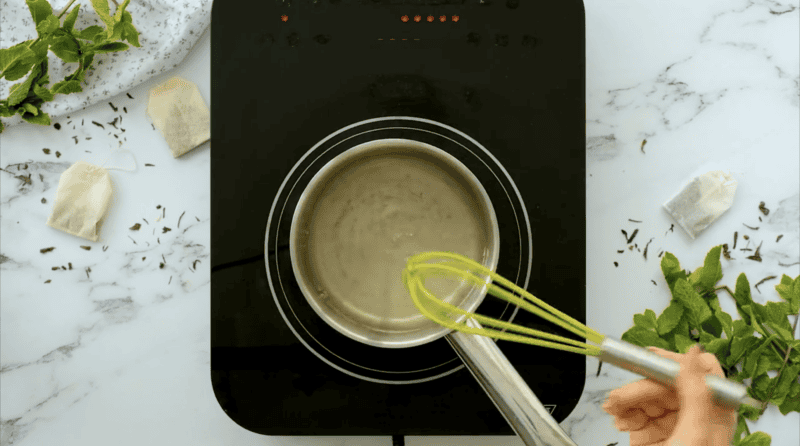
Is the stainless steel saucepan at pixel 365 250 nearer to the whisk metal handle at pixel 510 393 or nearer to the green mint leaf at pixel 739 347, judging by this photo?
the whisk metal handle at pixel 510 393

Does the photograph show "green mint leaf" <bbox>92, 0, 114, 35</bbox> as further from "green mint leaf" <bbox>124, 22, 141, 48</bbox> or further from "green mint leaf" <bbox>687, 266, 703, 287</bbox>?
"green mint leaf" <bbox>687, 266, 703, 287</bbox>

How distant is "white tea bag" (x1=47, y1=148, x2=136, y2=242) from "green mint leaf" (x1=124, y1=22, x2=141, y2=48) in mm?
135

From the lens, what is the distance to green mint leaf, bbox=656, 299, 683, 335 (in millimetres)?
472

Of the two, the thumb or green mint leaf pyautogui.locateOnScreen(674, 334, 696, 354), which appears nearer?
the thumb

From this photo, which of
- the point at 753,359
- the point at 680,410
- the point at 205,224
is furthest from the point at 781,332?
the point at 205,224

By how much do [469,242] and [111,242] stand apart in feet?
1.22

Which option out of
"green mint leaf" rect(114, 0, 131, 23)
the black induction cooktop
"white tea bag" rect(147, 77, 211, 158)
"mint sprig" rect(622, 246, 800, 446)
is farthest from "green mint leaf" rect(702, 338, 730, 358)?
"green mint leaf" rect(114, 0, 131, 23)

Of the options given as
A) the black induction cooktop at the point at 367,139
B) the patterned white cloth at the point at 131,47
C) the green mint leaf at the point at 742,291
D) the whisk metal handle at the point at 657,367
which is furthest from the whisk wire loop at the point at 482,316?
the patterned white cloth at the point at 131,47

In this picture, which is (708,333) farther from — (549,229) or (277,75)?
(277,75)

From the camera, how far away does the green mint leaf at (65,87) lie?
1.65 feet

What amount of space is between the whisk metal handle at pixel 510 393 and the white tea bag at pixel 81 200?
399mm

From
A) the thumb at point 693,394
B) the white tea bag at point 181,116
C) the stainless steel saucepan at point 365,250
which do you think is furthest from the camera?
the white tea bag at point 181,116

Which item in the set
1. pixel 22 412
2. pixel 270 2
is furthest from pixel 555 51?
pixel 22 412

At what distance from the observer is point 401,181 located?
18.7 inches
